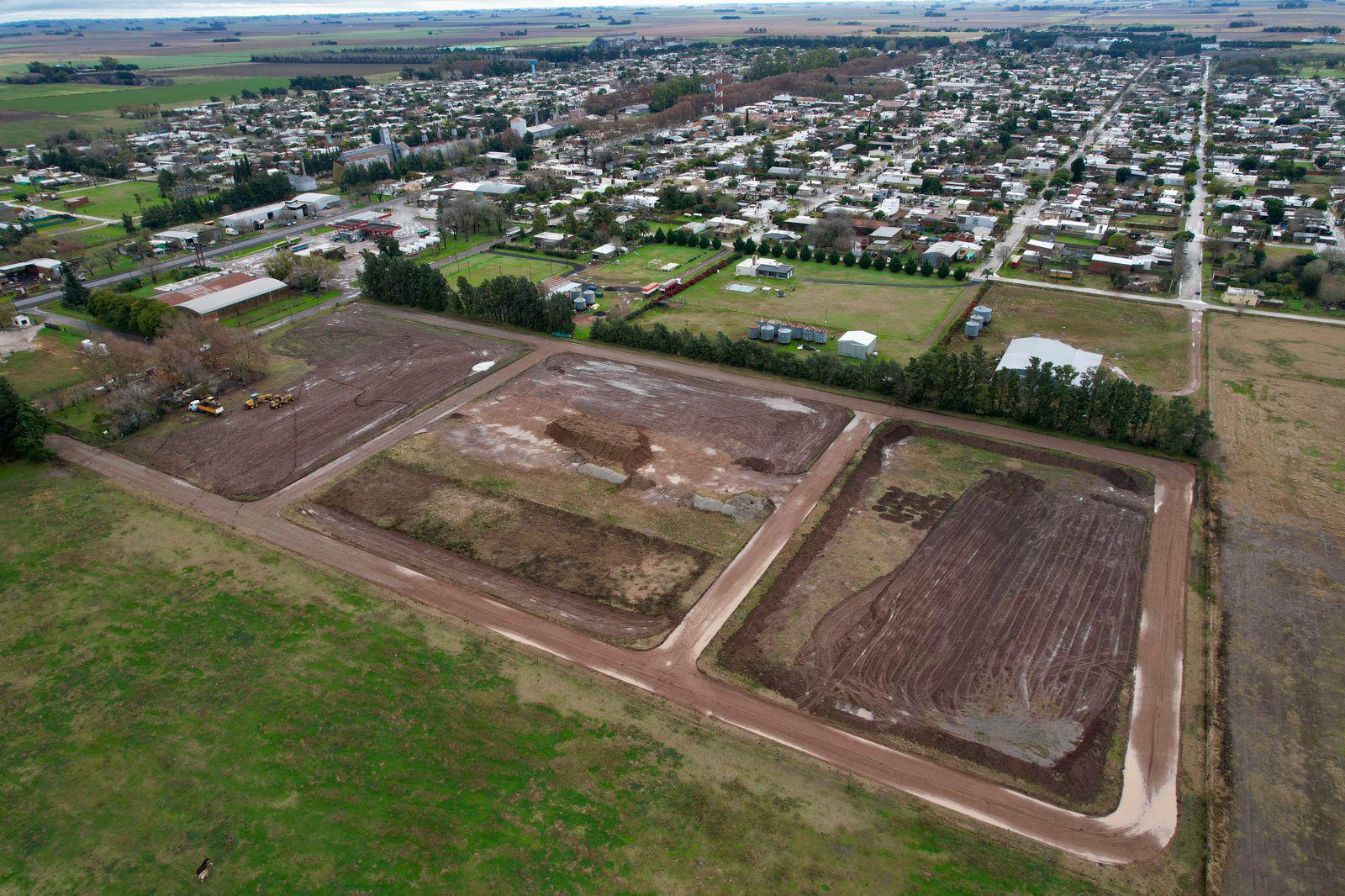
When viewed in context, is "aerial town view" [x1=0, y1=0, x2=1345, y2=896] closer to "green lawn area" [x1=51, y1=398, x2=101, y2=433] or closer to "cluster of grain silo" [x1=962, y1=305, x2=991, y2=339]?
"green lawn area" [x1=51, y1=398, x2=101, y2=433]

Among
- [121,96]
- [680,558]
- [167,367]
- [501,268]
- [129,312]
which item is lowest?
[680,558]

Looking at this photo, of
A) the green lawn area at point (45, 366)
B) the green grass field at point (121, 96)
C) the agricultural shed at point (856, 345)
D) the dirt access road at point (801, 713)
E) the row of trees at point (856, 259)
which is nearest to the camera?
the dirt access road at point (801, 713)

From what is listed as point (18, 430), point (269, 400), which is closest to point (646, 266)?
point (269, 400)

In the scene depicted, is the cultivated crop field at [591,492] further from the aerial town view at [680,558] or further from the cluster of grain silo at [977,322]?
the cluster of grain silo at [977,322]

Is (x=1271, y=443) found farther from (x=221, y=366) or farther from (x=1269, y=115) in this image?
(x=1269, y=115)

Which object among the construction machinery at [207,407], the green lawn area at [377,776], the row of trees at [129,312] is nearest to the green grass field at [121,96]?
the row of trees at [129,312]

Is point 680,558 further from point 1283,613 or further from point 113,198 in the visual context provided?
point 113,198

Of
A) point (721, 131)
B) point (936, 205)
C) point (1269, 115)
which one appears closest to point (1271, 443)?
point (936, 205)
